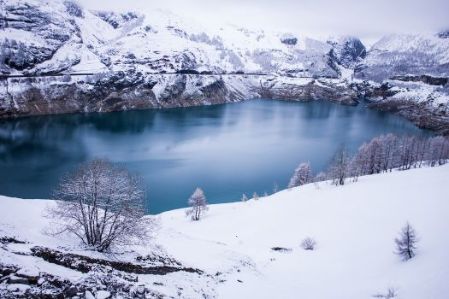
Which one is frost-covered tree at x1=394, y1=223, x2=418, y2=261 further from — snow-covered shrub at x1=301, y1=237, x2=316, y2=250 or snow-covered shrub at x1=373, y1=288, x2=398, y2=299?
snow-covered shrub at x1=301, y1=237, x2=316, y2=250

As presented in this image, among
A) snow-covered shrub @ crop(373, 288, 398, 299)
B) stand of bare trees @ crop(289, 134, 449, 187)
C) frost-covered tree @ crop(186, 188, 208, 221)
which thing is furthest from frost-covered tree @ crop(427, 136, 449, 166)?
snow-covered shrub @ crop(373, 288, 398, 299)

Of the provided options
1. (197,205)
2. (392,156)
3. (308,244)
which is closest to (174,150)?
(197,205)

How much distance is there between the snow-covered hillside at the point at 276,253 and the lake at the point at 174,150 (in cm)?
3255

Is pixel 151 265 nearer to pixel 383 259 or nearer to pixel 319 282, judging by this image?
pixel 319 282

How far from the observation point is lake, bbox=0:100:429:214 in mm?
86500

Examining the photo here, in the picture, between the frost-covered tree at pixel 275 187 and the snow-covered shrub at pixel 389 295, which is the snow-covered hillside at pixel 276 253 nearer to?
the snow-covered shrub at pixel 389 295

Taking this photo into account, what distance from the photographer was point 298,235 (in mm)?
43562

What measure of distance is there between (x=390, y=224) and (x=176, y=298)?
31787 mm

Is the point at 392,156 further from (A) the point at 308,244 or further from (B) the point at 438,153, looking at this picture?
(A) the point at 308,244

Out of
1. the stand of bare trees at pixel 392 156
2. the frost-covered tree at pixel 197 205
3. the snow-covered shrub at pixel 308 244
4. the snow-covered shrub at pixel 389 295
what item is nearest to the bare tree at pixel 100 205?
the snow-covered shrub at pixel 389 295

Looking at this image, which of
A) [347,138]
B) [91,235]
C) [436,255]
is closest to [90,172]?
[91,235]

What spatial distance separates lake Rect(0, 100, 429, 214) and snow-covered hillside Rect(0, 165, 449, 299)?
3255 cm

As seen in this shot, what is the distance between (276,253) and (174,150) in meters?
91.0

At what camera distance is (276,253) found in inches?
1438
